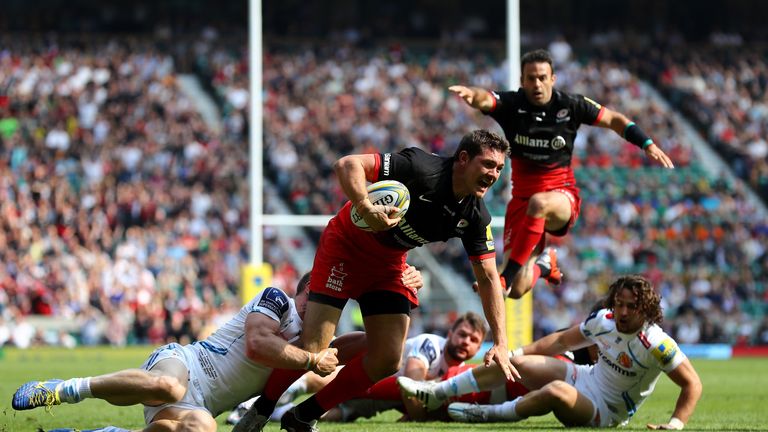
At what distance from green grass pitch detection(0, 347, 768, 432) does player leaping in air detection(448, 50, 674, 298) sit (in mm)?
1415

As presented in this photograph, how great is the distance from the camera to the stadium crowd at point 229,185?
851 inches

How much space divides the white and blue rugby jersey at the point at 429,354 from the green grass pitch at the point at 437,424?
20.1 inches

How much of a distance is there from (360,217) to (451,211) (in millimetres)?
534

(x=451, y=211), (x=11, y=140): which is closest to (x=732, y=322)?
(x=11, y=140)

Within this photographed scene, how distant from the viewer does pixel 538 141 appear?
31.6 ft

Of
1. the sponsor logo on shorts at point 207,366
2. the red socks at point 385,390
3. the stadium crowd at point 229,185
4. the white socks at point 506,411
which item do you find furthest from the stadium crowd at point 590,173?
the sponsor logo on shorts at point 207,366

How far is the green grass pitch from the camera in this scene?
798 cm

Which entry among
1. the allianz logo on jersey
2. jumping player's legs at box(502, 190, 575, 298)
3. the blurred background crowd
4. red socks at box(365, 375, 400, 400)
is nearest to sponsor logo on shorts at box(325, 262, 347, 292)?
red socks at box(365, 375, 400, 400)

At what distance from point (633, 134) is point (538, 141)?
77 cm

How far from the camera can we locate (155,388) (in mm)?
6000

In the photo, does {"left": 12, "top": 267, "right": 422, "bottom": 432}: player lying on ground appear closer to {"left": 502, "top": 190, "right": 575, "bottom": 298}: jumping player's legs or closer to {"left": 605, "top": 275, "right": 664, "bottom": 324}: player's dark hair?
{"left": 605, "top": 275, "right": 664, "bottom": 324}: player's dark hair

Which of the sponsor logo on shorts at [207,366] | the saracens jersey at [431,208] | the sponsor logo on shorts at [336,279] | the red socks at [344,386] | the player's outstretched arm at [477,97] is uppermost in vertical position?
the player's outstretched arm at [477,97]

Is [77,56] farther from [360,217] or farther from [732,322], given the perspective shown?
[360,217]

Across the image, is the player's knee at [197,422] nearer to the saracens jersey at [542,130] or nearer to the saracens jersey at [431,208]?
the saracens jersey at [431,208]
